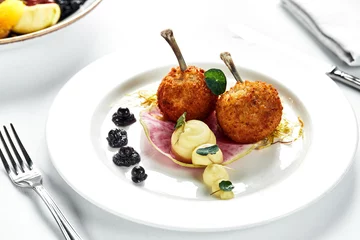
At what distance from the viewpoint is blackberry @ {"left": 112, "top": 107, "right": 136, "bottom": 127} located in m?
1.64

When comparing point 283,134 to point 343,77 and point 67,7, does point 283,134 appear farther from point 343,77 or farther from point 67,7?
point 67,7

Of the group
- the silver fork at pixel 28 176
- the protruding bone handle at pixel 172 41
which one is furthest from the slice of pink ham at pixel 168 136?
the silver fork at pixel 28 176

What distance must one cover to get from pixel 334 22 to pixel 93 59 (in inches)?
33.0

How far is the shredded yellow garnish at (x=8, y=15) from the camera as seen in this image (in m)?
1.89

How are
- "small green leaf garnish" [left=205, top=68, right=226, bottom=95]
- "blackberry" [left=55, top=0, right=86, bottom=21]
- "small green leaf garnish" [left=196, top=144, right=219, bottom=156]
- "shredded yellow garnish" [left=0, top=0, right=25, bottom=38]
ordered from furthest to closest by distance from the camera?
"blackberry" [left=55, top=0, right=86, bottom=21]
"shredded yellow garnish" [left=0, top=0, right=25, bottom=38]
"small green leaf garnish" [left=205, top=68, right=226, bottom=95]
"small green leaf garnish" [left=196, top=144, right=219, bottom=156]

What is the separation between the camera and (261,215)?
128 cm

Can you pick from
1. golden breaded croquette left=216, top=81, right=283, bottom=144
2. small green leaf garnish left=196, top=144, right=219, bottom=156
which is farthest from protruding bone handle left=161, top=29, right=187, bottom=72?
small green leaf garnish left=196, top=144, right=219, bottom=156

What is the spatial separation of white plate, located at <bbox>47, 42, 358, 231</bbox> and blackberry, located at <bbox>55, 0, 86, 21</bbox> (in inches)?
12.0

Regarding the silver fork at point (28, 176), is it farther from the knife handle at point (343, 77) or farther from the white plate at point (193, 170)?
the knife handle at point (343, 77)

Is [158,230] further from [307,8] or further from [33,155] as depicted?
[307,8]

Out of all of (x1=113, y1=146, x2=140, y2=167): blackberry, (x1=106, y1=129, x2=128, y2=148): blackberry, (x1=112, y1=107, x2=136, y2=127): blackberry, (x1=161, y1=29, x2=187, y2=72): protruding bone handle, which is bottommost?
(x1=113, y1=146, x2=140, y2=167): blackberry

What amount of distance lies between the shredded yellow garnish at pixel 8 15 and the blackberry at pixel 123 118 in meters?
0.53

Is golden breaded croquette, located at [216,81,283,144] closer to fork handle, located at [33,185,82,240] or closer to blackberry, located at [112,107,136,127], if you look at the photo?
blackberry, located at [112,107,136,127]

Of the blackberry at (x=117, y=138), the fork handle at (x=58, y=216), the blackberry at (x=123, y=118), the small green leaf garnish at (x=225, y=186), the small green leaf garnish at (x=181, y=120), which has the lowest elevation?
the fork handle at (x=58, y=216)
